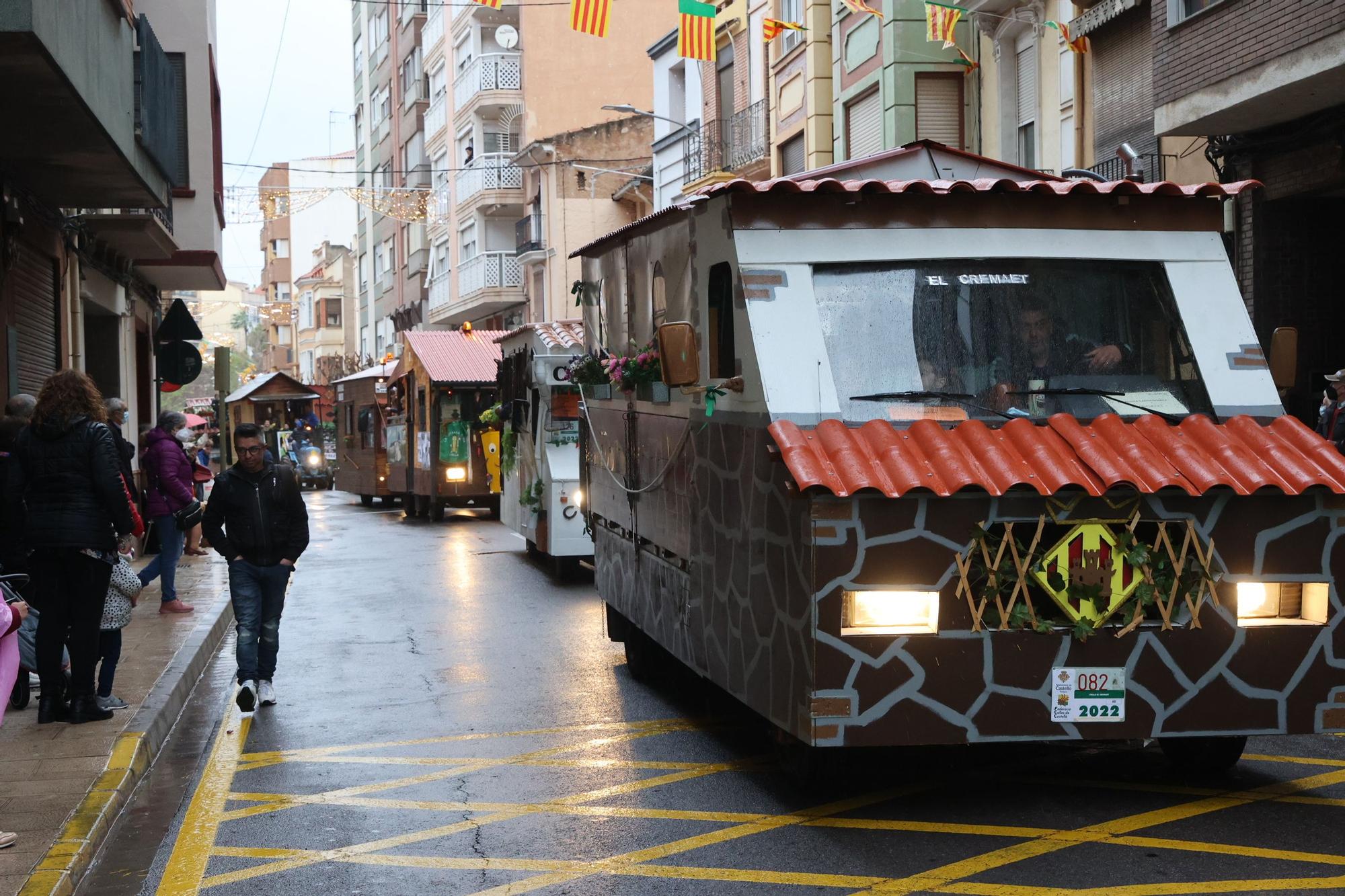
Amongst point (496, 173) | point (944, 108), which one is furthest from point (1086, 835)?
point (496, 173)

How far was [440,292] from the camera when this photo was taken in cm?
5634

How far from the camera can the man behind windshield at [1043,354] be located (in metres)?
7.01

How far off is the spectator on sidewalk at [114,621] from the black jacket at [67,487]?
15.5 inches

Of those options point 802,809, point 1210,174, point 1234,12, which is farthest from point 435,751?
point 1210,174

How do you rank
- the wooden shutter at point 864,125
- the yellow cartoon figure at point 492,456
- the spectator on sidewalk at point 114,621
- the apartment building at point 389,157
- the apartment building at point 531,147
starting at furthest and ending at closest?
the apartment building at point 389,157 → the apartment building at point 531,147 → the yellow cartoon figure at point 492,456 → the wooden shutter at point 864,125 → the spectator on sidewalk at point 114,621

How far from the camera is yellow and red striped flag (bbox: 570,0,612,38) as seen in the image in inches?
646

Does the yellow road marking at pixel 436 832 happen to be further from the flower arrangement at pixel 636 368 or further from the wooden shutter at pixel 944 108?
the wooden shutter at pixel 944 108

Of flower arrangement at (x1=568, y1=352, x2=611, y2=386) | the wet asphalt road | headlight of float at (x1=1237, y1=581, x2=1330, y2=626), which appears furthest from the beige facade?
headlight of float at (x1=1237, y1=581, x2=1330, y2=626)

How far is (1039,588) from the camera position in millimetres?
6461

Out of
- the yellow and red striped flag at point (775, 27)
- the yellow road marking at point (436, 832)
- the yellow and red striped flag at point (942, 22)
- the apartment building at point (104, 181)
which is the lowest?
the yellow road marking at point (436, 832)

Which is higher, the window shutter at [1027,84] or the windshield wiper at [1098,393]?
the window shutter at [1027,84]

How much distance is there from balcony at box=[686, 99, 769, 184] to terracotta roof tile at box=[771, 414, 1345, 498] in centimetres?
2516

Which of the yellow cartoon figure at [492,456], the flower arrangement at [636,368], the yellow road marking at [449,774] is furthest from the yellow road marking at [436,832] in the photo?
the yellow cartoon figure at [492,456]

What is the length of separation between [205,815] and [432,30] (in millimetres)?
52445
